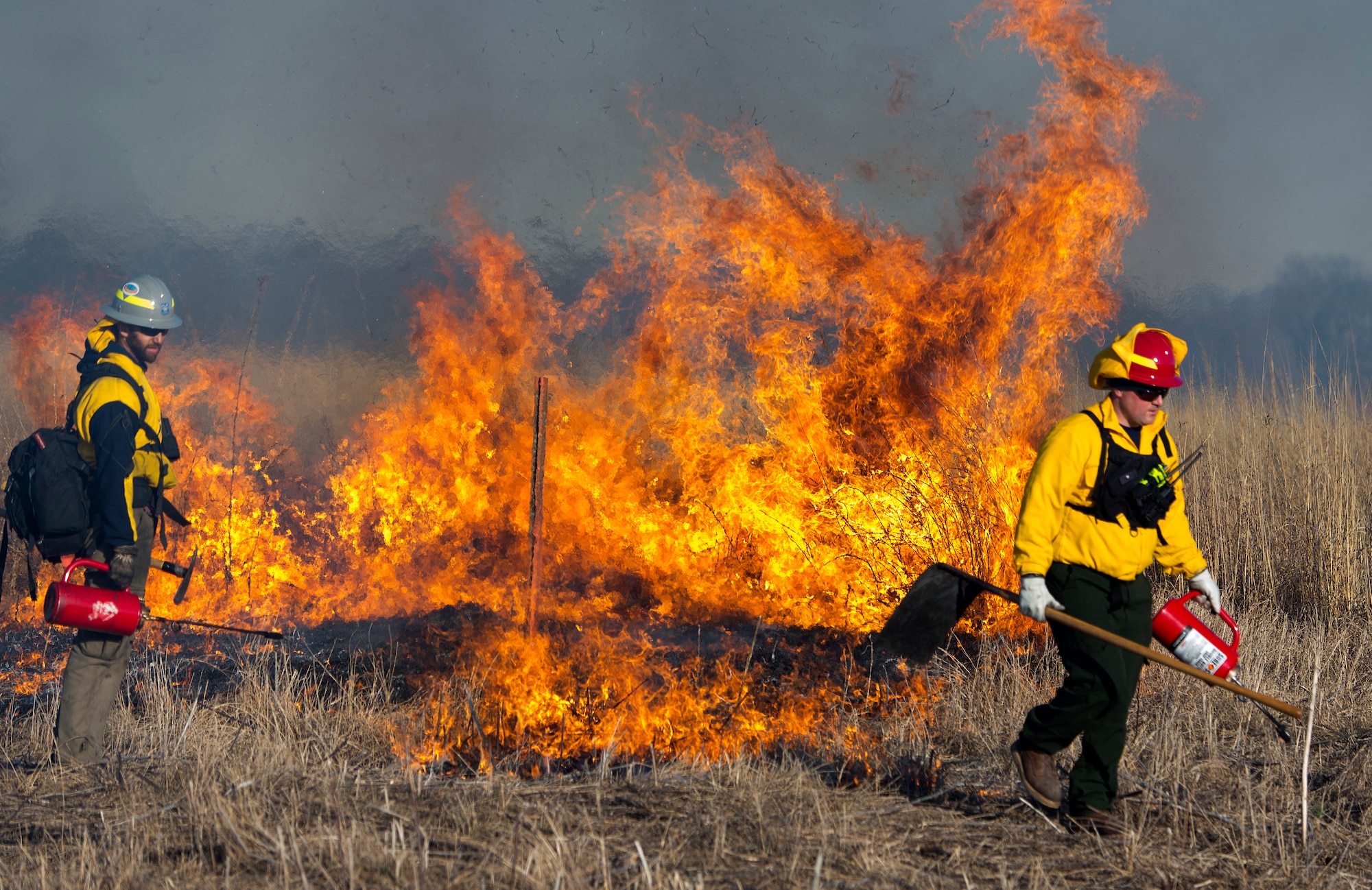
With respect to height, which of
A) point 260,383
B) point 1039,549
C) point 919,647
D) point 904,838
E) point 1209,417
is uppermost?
point 260,383

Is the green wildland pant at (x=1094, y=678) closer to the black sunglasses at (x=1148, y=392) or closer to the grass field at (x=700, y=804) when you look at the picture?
the grass field at (x=700, y=804)

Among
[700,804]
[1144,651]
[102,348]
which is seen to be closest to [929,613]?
[1144,651]

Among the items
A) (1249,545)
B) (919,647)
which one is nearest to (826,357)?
(1249,545)

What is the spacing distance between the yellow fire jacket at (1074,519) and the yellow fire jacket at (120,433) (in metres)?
4.08

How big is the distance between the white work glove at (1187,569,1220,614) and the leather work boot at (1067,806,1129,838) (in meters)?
0.92

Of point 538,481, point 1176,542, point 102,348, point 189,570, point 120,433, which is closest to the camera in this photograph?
point 1176,542

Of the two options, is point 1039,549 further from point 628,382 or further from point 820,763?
point 628,382

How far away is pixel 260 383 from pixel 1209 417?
11489 mm

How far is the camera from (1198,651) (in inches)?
132

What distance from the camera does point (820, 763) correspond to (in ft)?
14.3

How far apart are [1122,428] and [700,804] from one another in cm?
220

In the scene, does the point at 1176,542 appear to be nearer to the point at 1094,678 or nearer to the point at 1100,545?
the point at 1100,545

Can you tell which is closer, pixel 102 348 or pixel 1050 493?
pixel 1050 493

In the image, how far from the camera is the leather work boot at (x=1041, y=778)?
11.2 ft
